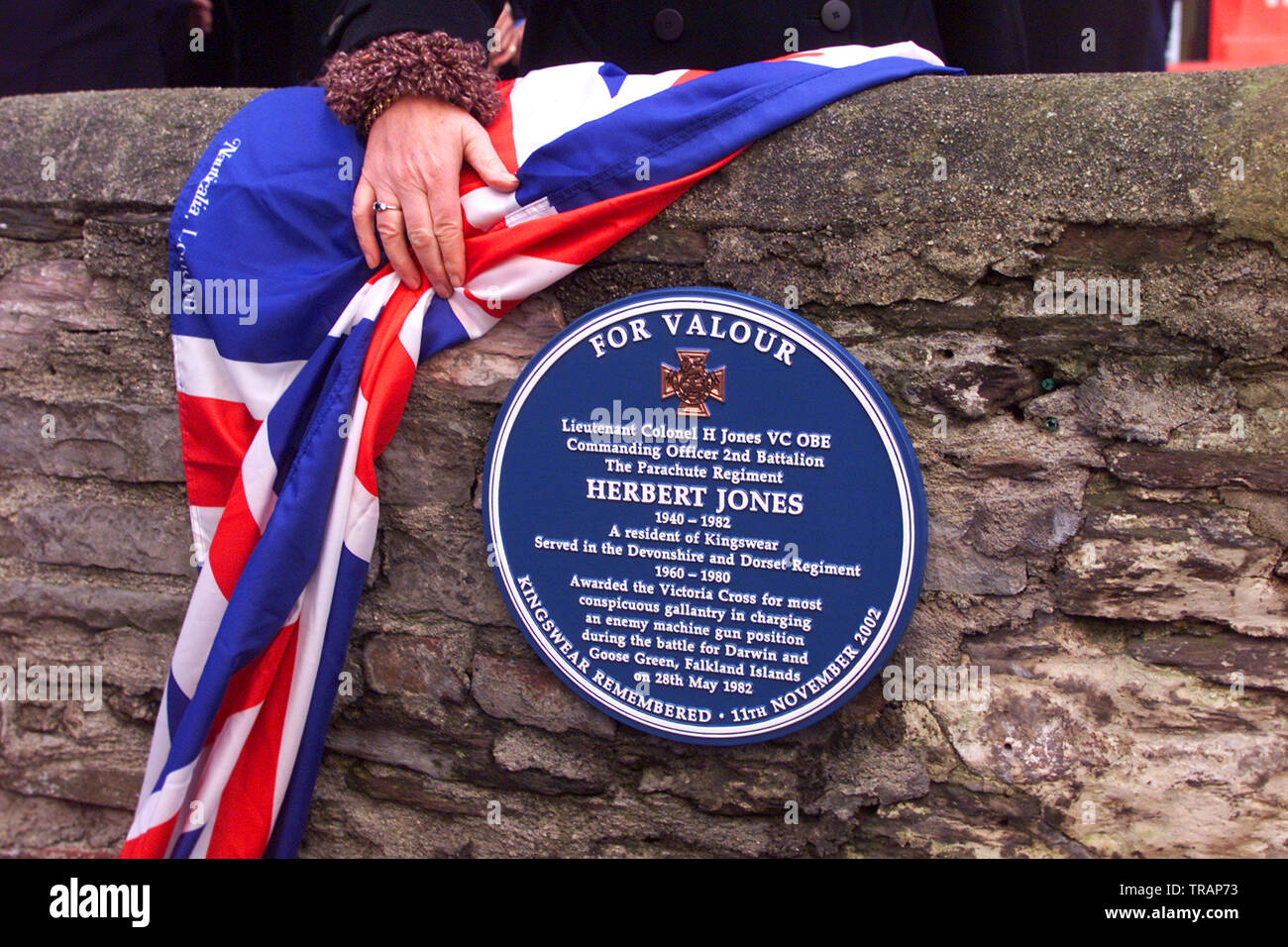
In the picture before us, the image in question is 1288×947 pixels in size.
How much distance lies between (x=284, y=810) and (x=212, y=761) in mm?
172

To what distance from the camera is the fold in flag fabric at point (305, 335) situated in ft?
5.29

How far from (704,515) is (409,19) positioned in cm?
106

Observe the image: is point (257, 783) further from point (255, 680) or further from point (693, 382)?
point (693, 382)

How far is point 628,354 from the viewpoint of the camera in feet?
5.35

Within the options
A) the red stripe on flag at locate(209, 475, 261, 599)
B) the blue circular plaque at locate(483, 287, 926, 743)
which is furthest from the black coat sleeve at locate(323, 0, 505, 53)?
the red stripe on flag at locate(209, 475, 261, 599)

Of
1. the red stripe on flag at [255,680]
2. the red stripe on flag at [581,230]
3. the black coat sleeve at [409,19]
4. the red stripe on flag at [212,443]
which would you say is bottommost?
the red stripe on flag at [255,680]

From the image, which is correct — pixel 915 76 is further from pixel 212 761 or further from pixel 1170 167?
pixel 212 761

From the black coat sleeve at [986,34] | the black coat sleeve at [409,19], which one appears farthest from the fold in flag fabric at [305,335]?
the black coat sleeve at [986,34]

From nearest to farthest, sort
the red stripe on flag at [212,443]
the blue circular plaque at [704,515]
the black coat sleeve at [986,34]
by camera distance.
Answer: the blue circular plaque at [704,515], the red stripe on flag at [212,443], the black coat sleeve at [986,34]

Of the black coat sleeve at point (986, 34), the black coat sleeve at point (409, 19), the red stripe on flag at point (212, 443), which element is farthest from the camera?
the black coat sleeve at point (986, 34)

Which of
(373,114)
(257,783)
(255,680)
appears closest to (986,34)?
(373,114)

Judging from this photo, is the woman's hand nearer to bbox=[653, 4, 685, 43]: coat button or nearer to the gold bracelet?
the gold bracelet

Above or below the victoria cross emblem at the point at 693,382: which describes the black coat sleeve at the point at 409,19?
above

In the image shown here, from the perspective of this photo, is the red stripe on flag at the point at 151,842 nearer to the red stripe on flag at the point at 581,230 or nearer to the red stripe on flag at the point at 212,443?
the red stripe on flag at the point at 212,443
